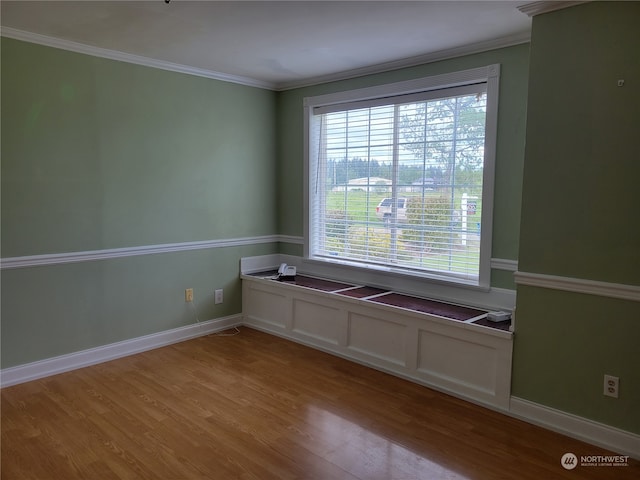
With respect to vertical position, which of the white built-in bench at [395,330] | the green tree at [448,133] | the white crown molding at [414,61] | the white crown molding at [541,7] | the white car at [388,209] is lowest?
the white built-in bench at [395,330]

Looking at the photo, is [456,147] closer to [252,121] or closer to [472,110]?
[472,110]

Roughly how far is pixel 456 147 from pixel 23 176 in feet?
10.3

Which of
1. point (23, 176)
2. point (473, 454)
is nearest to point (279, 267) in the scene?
point (23, 176)

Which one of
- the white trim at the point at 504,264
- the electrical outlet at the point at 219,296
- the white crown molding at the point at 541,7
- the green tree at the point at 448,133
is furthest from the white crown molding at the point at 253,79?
the electrical outlet at the point at 219,296

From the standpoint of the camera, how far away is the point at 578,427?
2578mm

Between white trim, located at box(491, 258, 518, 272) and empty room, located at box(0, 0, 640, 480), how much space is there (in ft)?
0.05

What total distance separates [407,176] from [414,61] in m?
0.92

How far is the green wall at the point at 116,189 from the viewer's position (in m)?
3.19

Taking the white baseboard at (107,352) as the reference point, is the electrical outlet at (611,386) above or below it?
above

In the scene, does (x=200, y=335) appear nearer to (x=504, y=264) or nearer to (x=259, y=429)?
(x=259, y=429)

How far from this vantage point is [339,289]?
4.02 meters

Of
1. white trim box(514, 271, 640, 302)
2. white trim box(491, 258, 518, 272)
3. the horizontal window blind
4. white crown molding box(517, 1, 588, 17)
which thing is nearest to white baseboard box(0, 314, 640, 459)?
white trim box(514, 271, 640, 302)

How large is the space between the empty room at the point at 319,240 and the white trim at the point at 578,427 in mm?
13

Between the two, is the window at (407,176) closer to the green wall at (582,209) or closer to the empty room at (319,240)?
the empty room at (319,240)
